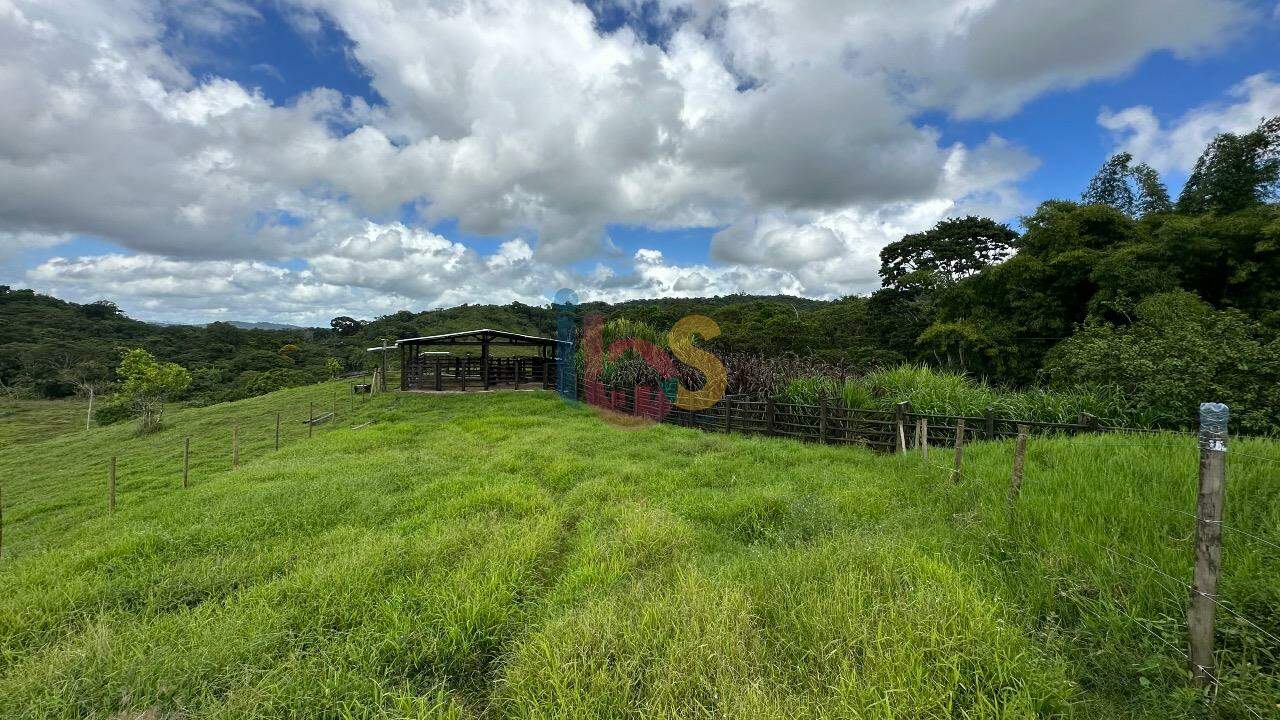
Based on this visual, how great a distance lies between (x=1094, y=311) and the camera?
13.6 m

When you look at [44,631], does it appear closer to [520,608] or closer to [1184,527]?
[520,608]

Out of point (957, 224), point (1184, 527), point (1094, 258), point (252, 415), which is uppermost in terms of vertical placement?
point (957, 224)

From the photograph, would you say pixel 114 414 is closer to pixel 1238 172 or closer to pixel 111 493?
pixel 111 493

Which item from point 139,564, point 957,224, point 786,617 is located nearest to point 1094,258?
point 957,224

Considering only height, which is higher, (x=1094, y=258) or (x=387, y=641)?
(x=1094, y=258)

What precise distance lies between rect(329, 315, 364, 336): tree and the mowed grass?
75534 millimetres

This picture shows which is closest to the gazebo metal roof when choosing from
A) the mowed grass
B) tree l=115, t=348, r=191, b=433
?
tree l=115, t=348, r=191, b=433

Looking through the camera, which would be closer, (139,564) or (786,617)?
(786,617)

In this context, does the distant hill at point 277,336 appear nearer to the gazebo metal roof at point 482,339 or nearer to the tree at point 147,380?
the gazebo metal roof at point 482,339

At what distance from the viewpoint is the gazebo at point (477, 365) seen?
18828 mm

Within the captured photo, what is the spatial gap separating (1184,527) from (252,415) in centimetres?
2285

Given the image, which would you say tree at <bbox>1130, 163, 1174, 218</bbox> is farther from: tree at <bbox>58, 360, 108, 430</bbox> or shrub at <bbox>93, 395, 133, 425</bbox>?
tree at <bbox>58, 360, 108, 430</bbox>

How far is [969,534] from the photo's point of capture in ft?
12.2

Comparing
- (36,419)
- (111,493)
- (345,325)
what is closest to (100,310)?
(345,325)
